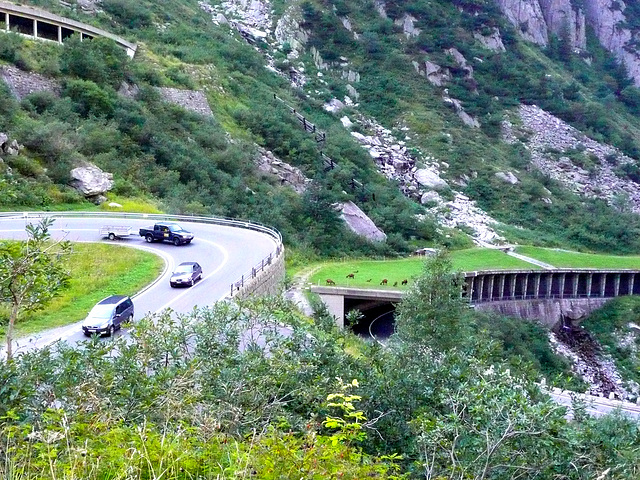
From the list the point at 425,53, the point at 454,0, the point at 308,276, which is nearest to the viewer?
the point at 308,276

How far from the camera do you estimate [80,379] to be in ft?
28.6

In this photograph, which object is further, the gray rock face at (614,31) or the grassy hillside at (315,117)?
the gray rock face at (614,31)

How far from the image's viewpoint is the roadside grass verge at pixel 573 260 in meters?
46.1

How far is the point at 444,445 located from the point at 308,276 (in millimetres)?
23440

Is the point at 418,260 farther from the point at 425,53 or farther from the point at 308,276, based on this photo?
the point at 425,53

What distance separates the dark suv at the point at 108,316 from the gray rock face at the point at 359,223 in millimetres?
26305

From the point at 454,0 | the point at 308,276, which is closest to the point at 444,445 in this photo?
the point at 308,276

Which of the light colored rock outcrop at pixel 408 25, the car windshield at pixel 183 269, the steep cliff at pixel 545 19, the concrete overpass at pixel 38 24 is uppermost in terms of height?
the steep cliff at pixel 545 19

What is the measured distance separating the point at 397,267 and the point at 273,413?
28.3 m

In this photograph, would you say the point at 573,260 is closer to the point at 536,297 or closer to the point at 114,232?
the point at 536,297

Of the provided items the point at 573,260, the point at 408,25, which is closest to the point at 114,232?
the point at 573,260

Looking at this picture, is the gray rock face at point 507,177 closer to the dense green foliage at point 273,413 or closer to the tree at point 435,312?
the tree at point 435,312

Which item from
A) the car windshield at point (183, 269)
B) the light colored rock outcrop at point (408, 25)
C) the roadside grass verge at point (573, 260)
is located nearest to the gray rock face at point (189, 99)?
the roadside grass verge at point (573, 260)

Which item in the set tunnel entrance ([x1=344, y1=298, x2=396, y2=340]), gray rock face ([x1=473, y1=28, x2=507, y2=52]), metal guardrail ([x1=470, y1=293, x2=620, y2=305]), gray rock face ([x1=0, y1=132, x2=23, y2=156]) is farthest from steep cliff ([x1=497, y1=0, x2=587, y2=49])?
gray rock face ([x1=0, y1=132, x2=23, y2=156])
